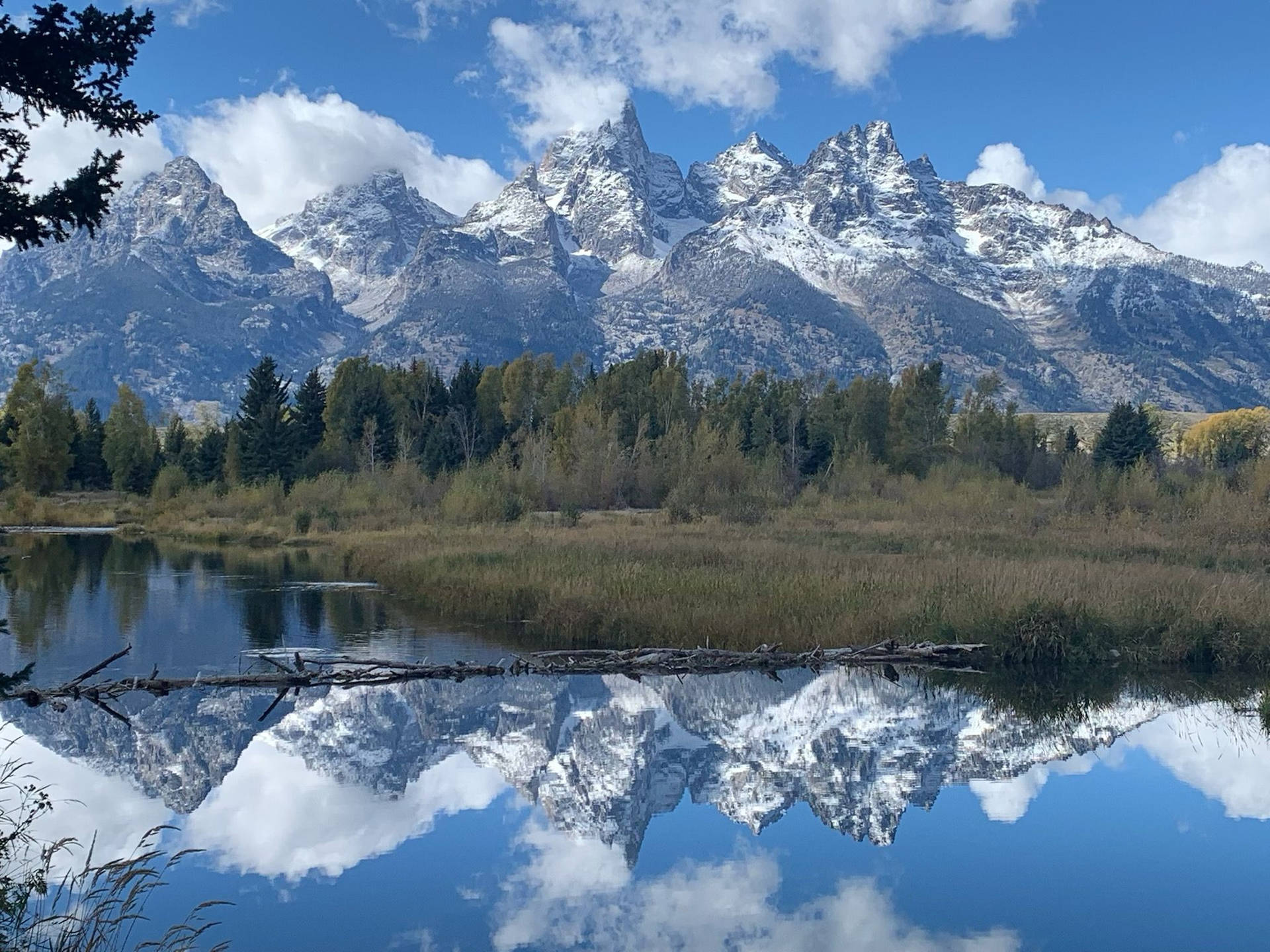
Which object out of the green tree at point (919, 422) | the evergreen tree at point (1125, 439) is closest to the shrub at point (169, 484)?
the green tree at point (919, 422)

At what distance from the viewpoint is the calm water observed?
8.99 metres

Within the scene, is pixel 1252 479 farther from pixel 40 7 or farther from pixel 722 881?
pixel 40 7

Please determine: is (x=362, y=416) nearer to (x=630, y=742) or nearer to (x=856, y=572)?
(x=856, y=572)

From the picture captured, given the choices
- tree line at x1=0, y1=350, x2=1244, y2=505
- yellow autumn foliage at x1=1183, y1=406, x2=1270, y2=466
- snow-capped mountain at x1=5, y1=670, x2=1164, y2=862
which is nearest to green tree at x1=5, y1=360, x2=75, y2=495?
tree line at x1=0, y1=350, x2=1244, y2=505

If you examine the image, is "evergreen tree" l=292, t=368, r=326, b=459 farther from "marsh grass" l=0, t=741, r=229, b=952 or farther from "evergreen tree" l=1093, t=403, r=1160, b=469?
"marsh grass" l=0, t=741, r=229, b=952

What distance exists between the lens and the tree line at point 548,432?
67.9 meters

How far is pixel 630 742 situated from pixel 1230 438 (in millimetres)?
115395

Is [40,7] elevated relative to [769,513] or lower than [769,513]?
elevated

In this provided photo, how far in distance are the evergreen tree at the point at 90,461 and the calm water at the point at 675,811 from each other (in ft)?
230

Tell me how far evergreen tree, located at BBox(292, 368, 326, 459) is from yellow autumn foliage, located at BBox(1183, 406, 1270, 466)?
64.0 m

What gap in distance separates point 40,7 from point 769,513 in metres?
43.6

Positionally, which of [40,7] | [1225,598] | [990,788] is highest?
[40,7]

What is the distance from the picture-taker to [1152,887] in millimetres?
9820

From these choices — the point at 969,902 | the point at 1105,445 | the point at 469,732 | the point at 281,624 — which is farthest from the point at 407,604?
the point at 1105,445
